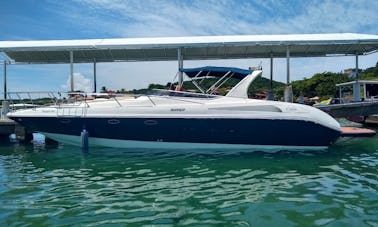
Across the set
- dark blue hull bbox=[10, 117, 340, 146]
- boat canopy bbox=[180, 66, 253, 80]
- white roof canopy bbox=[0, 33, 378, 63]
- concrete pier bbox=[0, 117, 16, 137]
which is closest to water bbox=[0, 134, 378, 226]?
dark blue hull bbox=[10, 117, 340, 146]

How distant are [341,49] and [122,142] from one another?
1301cm

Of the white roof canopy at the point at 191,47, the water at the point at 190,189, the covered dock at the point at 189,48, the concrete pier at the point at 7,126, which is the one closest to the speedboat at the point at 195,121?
the water at the point at 190,189

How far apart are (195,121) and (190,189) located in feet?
17.8

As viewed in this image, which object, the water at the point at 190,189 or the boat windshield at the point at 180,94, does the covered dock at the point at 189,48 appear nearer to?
the boat windshield at the point at 180,94

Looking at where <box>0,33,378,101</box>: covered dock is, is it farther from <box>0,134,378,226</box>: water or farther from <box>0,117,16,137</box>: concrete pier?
<box>0,134,378,226</box>: water

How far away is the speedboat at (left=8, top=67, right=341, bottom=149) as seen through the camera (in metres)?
12.5

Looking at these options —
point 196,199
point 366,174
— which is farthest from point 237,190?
point 366,174

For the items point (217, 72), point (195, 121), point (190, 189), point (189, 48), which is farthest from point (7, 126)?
point (190, 189)

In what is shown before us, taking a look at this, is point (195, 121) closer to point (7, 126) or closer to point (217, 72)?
point (217, 72)

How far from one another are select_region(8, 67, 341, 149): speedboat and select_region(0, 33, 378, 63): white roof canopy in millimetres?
3964

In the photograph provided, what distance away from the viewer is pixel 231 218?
218 inches

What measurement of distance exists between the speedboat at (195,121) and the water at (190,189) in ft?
2.64

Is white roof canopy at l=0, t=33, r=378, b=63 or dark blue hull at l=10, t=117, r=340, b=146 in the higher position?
white roof canopy at l=0, t=33, r=378, b=63

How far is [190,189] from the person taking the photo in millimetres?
7328
